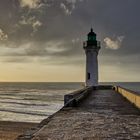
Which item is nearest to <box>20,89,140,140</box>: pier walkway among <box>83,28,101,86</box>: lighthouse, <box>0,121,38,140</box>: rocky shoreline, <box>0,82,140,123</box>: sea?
<box>0,121,38,140</box>: rocky shoreline

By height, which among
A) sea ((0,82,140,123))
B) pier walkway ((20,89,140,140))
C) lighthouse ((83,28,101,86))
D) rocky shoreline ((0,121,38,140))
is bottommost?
rocky shoreline ((0,121,38,140))

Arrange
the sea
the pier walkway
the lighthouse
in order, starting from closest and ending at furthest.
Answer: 1. the pier walkway
2. the lighthouse
3. the sea

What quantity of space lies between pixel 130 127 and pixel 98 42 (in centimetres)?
2661

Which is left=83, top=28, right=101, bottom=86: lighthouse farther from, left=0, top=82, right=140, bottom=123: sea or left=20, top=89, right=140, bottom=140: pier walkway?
left=20, top=89, right=140, bottom=140: pier walkway

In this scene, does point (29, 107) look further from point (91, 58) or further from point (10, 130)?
point (10, 130)

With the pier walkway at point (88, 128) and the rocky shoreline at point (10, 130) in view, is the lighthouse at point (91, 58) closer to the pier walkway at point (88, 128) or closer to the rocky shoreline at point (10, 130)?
the rocky shoreline at point (10, 130)

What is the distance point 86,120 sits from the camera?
8523mm

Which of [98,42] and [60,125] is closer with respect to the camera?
[60,125]

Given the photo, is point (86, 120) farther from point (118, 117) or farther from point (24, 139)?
point (24, 139)

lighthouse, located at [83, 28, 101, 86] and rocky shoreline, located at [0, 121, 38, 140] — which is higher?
lighthouse, located at [83, 28, 101, 86]

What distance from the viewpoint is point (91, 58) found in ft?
108

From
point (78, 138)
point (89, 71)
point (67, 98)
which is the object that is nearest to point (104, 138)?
point (78, 138)

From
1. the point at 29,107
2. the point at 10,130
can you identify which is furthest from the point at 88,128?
the point at 29,107

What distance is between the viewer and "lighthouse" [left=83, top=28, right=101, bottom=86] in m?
32.1
